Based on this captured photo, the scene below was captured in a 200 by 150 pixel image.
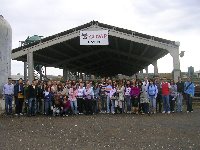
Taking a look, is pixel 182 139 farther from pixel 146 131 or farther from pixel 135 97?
pixel 135 97

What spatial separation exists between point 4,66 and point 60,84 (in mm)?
3034

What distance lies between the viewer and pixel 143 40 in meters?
21.0

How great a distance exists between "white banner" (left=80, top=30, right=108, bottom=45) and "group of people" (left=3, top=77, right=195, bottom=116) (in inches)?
173

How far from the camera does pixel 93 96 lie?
53.8 ft

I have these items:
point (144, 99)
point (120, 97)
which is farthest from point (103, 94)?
point (144, 99)

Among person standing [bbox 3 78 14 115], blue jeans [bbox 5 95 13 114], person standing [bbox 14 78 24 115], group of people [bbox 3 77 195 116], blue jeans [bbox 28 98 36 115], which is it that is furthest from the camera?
person standing [bbox 14 78 24 115]

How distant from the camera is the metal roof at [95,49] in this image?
20.9m

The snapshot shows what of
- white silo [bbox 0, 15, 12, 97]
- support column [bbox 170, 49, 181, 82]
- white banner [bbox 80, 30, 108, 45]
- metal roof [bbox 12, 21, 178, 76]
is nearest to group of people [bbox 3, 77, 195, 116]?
white silo [bbox 0, 15, 12, 97]

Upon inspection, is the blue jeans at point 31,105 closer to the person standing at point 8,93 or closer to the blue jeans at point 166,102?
the person standing at point 8,93

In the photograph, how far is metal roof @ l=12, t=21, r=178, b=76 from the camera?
68.5 ft

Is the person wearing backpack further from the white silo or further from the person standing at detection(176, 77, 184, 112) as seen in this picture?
the white silo

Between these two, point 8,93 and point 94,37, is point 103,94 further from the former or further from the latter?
point 94,37

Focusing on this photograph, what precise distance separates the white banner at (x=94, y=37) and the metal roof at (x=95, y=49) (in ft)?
1.00

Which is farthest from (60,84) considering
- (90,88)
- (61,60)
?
(61,60)
